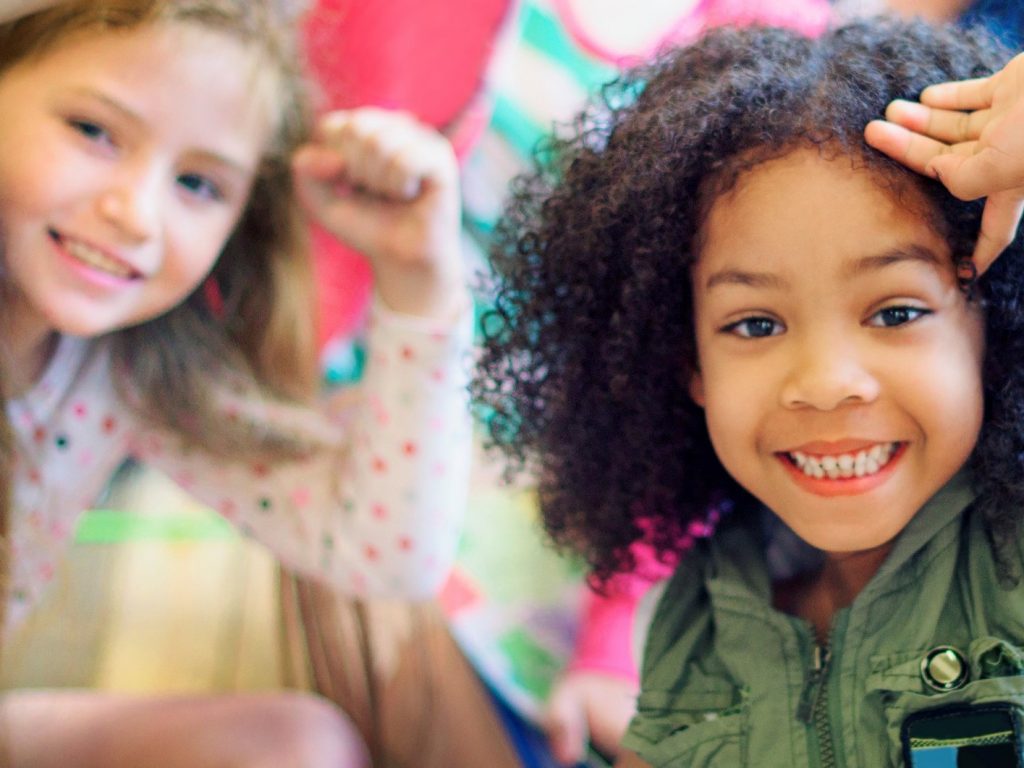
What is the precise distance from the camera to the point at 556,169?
879mm

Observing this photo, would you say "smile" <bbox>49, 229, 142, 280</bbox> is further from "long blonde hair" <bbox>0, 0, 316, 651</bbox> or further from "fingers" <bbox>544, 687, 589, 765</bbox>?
"fingers" <bbox>544, 687, 589, 765</bbox>

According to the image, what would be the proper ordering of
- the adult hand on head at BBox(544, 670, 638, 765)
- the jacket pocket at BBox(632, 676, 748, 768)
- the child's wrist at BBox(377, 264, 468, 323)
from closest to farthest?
1. the jacket pocket at BBox(632, 676, 748, 768)
2. the child's wrist at BBox(377, 264, 468, 323)
3. the adult hand on head at BBox(544, 670, 638, 765)

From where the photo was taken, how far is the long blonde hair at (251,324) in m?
1.02

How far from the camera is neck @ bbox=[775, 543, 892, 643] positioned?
783 millimetres

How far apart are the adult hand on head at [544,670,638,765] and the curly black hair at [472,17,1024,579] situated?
31 centimetres

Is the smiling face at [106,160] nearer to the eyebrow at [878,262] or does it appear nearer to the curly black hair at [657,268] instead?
the curly black hair at [657,268]

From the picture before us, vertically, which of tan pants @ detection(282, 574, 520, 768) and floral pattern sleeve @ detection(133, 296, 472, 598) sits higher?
floral pattern sleeve @ detection(133, 296, 472, 598)

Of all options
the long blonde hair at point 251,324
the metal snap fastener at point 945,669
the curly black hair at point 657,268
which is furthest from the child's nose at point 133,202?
the metal snap fastener at point 945,669

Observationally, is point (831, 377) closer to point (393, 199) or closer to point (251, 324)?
point (393, 199)

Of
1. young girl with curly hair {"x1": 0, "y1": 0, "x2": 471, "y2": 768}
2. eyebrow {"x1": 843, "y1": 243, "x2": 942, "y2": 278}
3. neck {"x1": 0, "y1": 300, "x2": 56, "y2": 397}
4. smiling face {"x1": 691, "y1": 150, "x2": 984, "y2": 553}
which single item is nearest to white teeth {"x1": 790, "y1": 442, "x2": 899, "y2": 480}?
smiling face {"x1": 691, "y1": 150, "x2": 984, "y2": 553}

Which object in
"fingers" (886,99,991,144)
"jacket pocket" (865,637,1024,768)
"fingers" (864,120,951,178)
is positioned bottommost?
"jacket pocket" (865,637,1024,768)

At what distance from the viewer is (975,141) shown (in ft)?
2.11

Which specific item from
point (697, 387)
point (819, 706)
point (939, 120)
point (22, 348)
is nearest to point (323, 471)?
point (22, 348)

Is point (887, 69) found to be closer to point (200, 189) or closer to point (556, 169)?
point (556, 169)
